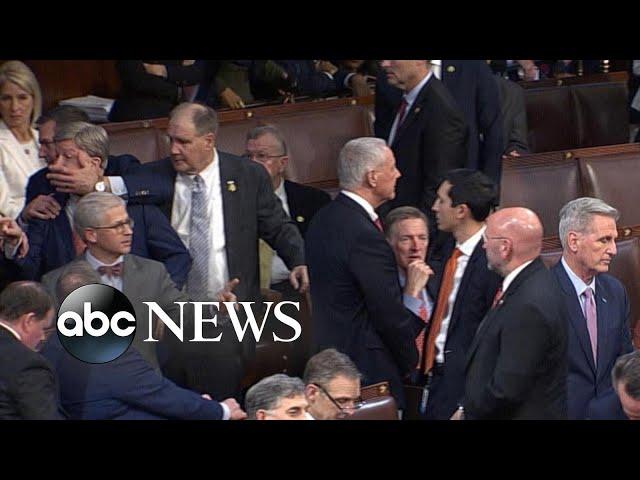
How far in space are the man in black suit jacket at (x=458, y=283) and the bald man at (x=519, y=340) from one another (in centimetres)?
14

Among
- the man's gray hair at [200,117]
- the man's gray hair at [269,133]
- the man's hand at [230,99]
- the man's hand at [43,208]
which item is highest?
the man's gray hair at [200,117]

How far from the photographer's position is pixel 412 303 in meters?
4.46

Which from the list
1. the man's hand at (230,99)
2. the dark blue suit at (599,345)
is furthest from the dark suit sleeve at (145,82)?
the dark blue suit at (599,345)

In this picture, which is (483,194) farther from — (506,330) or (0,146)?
(0,146)

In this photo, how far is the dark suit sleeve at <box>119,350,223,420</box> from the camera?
4.17 m

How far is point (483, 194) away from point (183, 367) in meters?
0.88

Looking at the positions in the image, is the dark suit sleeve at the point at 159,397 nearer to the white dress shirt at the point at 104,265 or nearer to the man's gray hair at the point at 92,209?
the white dress shirt at the point at 104,265

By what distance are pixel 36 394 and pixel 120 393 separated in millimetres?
212

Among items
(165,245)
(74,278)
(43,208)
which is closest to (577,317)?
(165,245)

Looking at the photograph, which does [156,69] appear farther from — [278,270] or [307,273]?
[307,273]

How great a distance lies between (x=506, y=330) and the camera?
13.1ft

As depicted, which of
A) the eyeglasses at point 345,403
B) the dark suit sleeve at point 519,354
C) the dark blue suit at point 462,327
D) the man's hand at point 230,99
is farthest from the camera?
the man's hand at point 230,99

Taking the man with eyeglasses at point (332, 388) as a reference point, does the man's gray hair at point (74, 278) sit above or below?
above

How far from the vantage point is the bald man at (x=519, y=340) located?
4.00 metres
